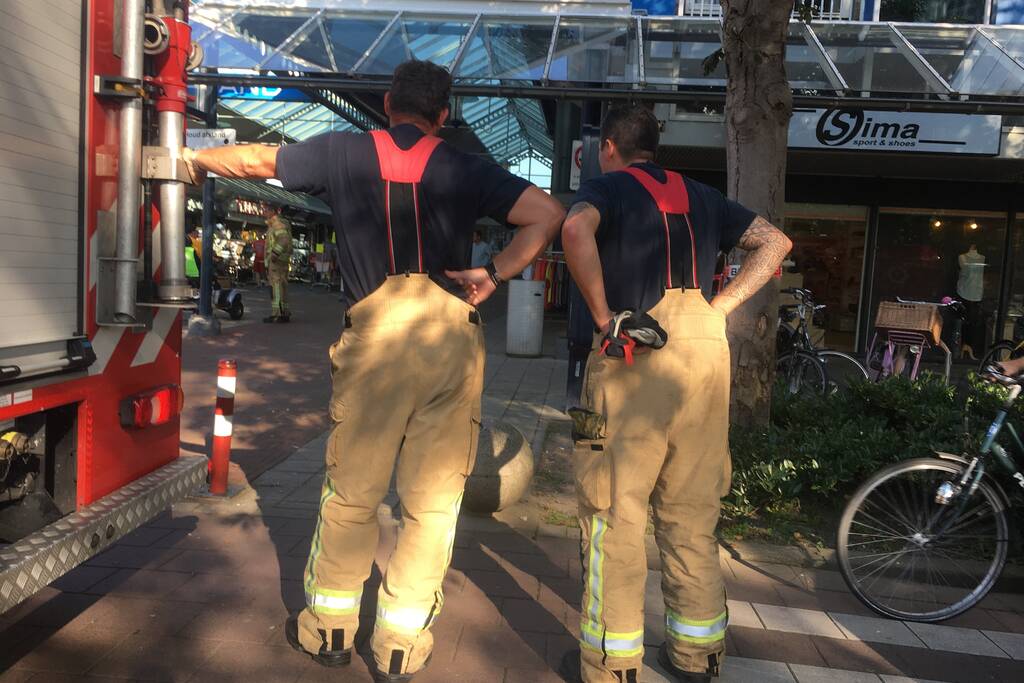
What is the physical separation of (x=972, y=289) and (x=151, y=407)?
13.4 metres

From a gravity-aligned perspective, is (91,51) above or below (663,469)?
above

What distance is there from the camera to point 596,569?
262 centimetres

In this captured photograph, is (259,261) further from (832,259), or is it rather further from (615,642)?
(615,642)

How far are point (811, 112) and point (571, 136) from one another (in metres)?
5.99

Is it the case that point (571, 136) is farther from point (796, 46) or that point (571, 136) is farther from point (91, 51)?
point (91, 51)

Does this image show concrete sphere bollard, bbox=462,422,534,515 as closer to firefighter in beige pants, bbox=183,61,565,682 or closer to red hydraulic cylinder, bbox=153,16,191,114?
firefighter in beige pants, bbox=183,61,565,682

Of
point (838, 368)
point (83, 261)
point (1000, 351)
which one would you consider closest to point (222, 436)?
point (83, 261)

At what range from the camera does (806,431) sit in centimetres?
506

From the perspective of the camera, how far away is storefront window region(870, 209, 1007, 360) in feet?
42.4

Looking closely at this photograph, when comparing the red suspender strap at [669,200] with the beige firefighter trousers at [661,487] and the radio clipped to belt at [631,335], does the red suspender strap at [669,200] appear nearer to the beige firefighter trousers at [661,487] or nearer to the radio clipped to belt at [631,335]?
the beige firefighter trousers at [661,487]

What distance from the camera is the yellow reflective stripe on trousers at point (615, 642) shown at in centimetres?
259

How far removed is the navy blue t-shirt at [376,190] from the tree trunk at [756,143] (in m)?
3.02

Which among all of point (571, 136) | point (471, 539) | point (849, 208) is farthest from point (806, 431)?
point (571, 136)

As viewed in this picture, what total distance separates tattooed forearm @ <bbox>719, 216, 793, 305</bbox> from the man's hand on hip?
891mm
